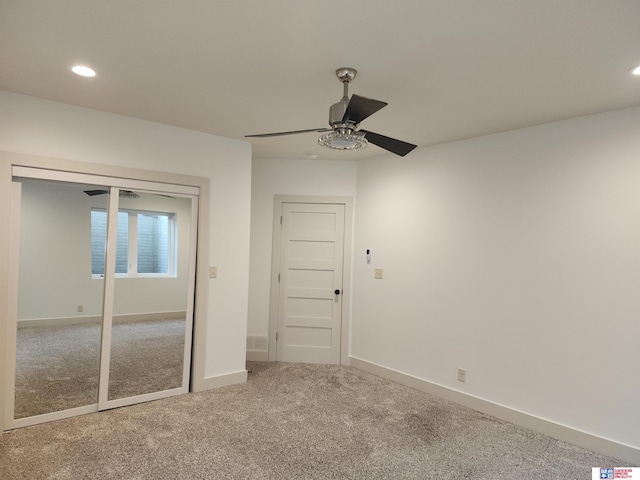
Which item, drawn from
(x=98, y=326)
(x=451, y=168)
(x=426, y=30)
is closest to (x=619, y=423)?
(x=451, y=168)

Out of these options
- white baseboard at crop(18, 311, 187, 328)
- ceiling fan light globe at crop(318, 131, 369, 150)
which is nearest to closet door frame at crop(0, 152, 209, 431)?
white baseboard at crop(18, 311, 187, 328)

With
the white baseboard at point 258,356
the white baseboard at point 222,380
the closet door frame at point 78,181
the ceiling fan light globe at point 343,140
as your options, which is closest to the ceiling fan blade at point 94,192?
the closet door frame at point 78,181

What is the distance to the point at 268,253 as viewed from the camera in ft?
15.8

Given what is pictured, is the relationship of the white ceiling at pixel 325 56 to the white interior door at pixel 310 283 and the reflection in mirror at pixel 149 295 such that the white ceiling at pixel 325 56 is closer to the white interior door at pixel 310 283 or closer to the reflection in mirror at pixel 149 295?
the reflection in mirror at pixel 149 295

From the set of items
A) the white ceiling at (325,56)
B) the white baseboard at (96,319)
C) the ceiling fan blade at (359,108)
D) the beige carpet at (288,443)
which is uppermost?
the white ceiling at (325,56)

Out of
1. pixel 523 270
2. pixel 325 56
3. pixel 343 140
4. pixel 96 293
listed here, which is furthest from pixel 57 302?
pixel 523 270

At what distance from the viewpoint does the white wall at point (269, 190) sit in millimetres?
4762

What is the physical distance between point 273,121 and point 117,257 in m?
1.81

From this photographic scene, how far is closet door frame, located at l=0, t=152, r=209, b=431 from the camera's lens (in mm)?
2783

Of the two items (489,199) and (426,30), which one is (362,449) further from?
(426,30)

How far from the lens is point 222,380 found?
384 cm

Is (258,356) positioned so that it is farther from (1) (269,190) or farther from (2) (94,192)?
(2) (94,192)

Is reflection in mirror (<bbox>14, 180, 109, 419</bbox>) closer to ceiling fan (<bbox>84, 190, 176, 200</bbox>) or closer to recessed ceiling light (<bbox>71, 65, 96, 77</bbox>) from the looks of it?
ceiling fan (<bbox>84, 190, 176, 200</bbox>)

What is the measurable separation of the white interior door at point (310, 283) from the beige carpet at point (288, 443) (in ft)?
3.61
